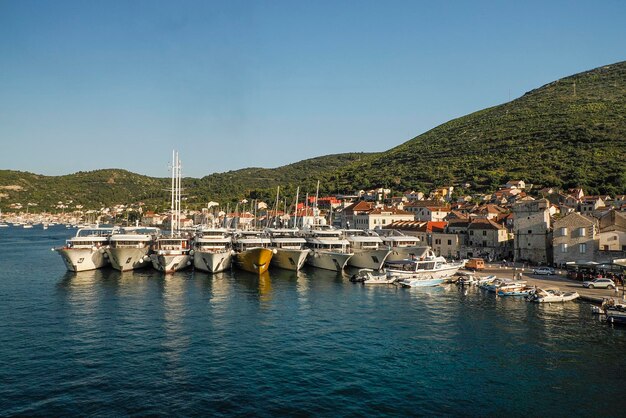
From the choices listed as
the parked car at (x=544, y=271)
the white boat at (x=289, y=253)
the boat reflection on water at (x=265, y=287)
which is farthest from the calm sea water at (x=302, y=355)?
the white boat at (x=289, y=253)

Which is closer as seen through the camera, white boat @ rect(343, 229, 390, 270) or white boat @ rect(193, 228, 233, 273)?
white boat @ rect(193, 228, 233, 273)

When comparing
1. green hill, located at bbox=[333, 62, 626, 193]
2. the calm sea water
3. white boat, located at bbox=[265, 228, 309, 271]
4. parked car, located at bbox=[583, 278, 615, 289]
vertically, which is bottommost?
the calm sea water

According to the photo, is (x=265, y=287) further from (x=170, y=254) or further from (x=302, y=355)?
(x=302, y=355)

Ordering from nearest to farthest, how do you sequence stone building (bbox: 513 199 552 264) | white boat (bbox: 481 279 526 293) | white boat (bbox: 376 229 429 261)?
white boat (bbox: 481 279 526 293) < stone building (bbox: 513 199 552 264) < white boat (bbox: 376 229 429 261)

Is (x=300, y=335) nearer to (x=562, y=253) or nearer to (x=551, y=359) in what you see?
(x=551, y=359)

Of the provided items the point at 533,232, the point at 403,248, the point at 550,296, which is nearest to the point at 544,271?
the point at 533,232

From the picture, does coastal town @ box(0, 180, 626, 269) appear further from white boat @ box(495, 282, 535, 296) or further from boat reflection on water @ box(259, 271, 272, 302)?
boat reflection on water @ box(259, 271, 272, 302)

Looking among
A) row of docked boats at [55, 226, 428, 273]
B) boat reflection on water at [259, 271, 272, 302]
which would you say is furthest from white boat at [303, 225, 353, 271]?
boat reflection on water at [259, 271, 272, 302]
